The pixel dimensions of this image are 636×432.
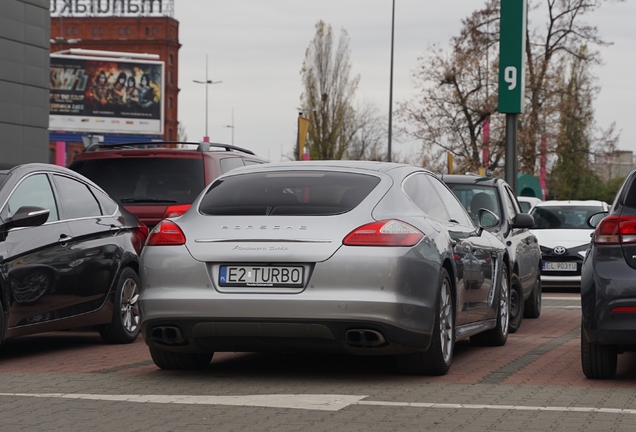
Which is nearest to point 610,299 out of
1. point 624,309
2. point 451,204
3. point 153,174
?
point 624,309

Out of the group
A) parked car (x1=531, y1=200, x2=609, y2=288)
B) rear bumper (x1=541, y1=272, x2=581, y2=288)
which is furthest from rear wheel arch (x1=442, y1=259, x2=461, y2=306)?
rear bumper (x1=541, y1=272, x2=581, y2=288)

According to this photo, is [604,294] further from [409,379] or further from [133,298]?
[133,298]

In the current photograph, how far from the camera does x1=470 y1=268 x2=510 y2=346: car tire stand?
414 inches

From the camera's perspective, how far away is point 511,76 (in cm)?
2523

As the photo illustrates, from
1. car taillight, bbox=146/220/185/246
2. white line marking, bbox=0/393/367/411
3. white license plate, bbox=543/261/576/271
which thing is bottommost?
white license plate, bbox=543/261/576/271

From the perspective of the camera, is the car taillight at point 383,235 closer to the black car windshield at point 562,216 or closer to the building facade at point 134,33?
the black car windshield at point 562,216

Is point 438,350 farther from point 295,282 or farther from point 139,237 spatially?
point 139,237

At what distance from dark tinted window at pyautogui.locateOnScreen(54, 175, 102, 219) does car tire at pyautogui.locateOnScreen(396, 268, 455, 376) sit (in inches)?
138

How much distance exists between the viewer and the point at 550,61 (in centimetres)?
5231

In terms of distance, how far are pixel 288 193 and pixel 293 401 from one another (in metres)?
1.59

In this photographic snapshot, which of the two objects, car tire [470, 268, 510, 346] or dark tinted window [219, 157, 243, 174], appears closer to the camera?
car tire [470, 268, 510, 346]

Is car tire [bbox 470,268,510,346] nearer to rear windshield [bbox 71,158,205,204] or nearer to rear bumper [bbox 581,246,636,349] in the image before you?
rear bumper [bbox 581,246,636,349]

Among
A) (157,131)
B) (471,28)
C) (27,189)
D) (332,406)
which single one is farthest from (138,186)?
(157,131)

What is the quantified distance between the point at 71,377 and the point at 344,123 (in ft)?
193
